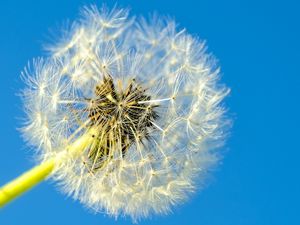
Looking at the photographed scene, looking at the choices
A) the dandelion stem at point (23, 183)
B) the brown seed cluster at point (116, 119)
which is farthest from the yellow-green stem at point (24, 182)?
the brown seed cluster at point (116, 119)

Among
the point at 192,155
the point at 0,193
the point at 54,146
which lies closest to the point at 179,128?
the point at 192,155

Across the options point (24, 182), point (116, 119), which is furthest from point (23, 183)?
point (116, 119)

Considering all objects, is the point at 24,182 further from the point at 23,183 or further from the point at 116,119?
the point at 116,119

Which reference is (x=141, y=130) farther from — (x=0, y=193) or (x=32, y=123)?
(x=0, y=193)

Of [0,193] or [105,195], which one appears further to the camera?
[105,195]

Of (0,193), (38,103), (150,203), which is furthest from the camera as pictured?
(150,203)

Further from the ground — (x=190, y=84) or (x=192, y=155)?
(x=190, y=84)

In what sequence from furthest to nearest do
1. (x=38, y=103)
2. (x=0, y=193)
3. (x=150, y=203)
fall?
(x=150, y=203)
(x=38, y=103)
(x=0, y=193)

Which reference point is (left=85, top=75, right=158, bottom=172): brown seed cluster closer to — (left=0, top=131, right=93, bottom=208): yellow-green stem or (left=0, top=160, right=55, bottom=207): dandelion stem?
(left=0, top=131, right=93, bottom=208): yellow-green stem

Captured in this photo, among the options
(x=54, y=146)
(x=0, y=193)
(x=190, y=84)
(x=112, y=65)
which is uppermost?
(x=190, y=84)
